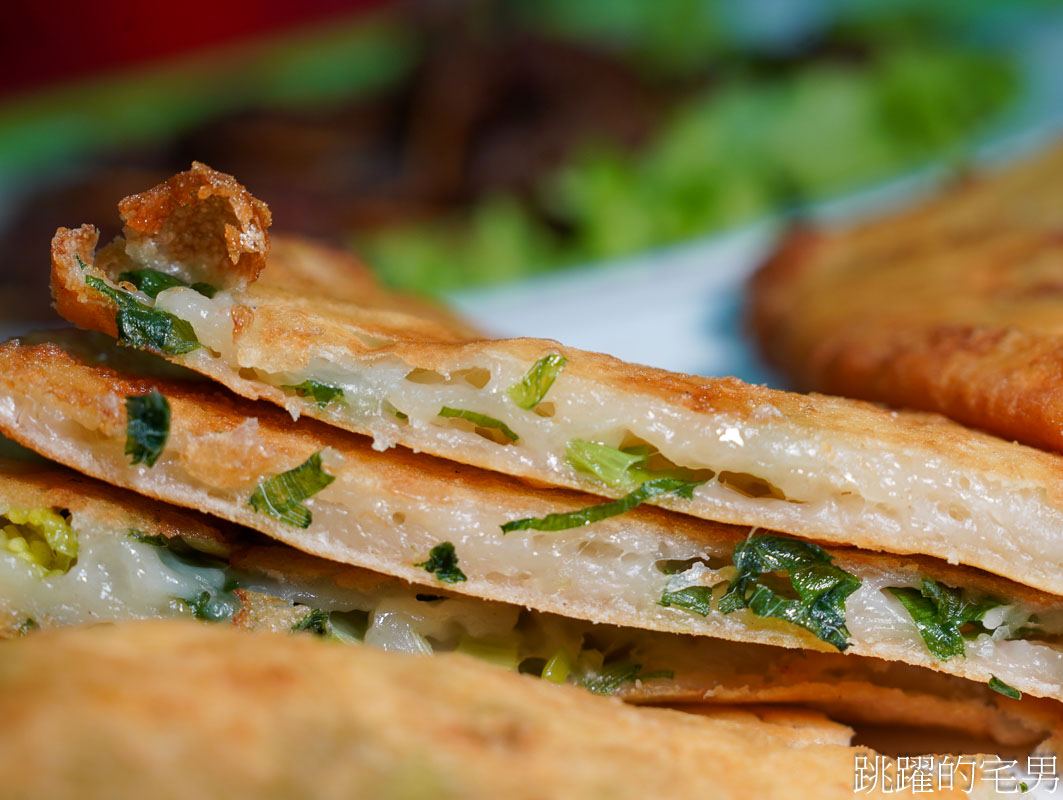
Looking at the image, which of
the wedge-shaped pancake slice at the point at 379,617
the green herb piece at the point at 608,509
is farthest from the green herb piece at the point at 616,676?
the green herb piece at the point at 608,509

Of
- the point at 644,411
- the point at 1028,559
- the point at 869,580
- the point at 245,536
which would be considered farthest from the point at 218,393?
the point at 1028,559

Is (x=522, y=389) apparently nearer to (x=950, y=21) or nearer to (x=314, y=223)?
(x=314, y=223)

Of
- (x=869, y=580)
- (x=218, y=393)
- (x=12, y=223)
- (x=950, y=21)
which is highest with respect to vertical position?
(x=950, y=21)

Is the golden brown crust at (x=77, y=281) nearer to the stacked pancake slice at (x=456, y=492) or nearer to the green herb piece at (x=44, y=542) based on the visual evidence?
the stacked pancake slice at (x=456, y=492)

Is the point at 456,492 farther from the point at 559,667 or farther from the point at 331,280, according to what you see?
the point at 331,280

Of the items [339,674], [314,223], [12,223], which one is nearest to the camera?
[339,674]

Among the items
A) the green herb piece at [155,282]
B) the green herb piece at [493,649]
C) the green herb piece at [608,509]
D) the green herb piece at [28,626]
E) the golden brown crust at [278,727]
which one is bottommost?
the green herb piece at [493,649]
